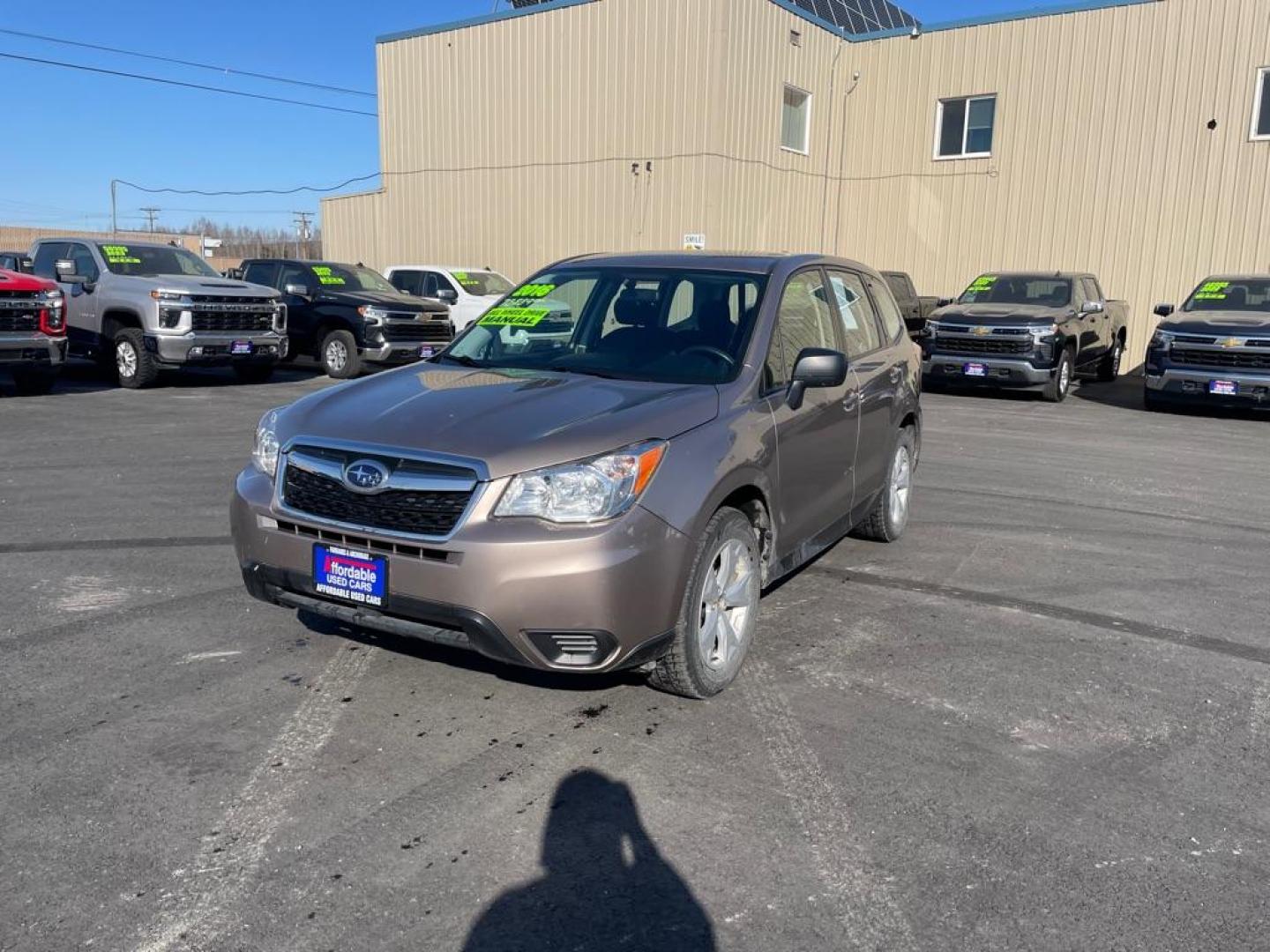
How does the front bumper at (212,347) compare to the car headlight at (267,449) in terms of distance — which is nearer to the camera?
the car headlight at (267,449)

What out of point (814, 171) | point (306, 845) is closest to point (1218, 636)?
point (306, 845)

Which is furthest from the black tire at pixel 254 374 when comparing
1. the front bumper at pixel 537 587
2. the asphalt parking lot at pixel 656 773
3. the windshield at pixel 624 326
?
the front bumper at pixel 537 587

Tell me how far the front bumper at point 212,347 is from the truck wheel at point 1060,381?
Result: 11391 millimetres

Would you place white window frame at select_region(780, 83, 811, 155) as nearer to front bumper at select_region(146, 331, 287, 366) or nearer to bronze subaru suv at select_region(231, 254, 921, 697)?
front bumper at select_region(146, 331, 287, 366)

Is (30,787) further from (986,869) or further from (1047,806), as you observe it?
(1047,806)

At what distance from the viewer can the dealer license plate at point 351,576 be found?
3623 mm

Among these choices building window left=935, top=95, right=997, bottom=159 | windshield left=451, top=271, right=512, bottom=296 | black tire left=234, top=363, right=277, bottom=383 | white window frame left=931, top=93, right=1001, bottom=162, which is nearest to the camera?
black tire left=234, top=363, right=277, bottom=383

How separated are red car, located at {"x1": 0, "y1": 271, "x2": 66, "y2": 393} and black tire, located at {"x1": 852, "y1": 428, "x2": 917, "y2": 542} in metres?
10.7

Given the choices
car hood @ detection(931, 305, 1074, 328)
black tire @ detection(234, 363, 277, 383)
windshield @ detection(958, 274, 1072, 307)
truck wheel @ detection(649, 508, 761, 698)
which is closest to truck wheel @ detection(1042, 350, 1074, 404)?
car hood @ detection(931, 305, 1074, 328)

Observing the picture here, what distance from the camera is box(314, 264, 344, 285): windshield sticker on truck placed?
16734 millimetres

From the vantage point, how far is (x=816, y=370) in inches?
174

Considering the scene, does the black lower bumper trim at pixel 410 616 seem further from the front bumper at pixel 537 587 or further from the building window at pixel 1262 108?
the building window at pixel 1262 108

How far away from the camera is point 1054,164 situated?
20.6 meters

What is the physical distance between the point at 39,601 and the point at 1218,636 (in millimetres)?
5864
